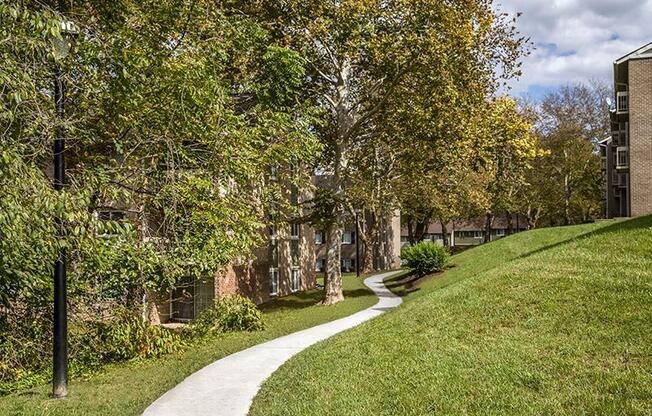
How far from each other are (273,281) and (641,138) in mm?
21471

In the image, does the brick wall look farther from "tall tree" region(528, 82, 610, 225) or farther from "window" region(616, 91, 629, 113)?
"tall tree" region(528, 82, 610, 225)

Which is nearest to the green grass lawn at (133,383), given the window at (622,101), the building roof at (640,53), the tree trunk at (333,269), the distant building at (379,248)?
the tree trunk at (333,269)

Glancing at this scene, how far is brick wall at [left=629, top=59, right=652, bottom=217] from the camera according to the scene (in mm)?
30984

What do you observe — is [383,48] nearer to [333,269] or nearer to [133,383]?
[333,269]

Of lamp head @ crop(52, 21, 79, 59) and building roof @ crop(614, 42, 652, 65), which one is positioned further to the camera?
building roof @ crop(614, 42, 652, 65)

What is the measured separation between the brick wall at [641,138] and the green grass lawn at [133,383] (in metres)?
21.9

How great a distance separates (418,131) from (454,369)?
558 inches

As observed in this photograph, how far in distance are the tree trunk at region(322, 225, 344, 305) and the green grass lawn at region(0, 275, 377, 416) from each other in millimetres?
4036

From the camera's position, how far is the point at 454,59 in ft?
61.9

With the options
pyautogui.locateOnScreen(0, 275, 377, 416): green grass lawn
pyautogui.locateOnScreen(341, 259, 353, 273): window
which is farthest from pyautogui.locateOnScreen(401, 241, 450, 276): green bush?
pyautogui.locateOnScreen(341, 259, 353, 273): window

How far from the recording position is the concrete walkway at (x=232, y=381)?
805 centimetres

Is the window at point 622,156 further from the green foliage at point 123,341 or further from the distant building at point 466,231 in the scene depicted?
the distant building at point 466,231

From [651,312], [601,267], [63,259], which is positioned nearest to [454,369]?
[651,312]

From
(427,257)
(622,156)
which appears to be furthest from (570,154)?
(427,257)
